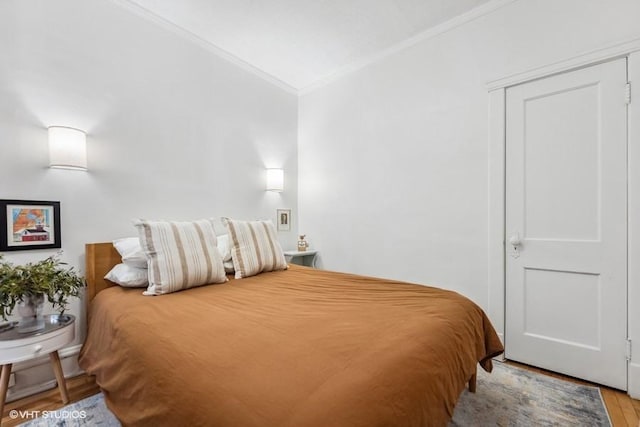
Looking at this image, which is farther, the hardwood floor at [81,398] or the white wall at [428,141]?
the white wall at [428,141]

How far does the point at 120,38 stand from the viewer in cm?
221

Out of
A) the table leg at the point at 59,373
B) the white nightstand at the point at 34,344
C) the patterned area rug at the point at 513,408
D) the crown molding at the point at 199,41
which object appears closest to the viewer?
the white nightstand at the point at 34,344

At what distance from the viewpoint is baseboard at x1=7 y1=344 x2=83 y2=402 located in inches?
67.3

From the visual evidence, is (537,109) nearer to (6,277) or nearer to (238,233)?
(238,233)

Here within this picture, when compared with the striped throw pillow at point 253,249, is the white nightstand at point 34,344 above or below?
below

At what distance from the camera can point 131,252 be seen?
1945 mm

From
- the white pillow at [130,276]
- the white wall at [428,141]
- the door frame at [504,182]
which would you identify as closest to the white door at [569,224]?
the door frame at [504,182]

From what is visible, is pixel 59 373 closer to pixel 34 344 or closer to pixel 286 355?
pixel 34 344

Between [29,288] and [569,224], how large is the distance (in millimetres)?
3298

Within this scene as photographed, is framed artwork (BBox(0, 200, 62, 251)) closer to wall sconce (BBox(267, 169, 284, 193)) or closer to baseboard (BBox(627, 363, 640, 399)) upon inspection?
wall sconce (BBox(267, 169, 284, 193))

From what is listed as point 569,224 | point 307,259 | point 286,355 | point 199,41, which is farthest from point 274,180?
point 569,224

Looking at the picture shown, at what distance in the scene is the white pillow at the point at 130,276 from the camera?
6.15 feet

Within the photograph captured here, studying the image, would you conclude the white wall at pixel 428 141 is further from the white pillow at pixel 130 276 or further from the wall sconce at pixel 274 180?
the white pillow at pixel 130 276

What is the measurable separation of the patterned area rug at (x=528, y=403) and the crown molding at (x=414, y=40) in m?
2.73
